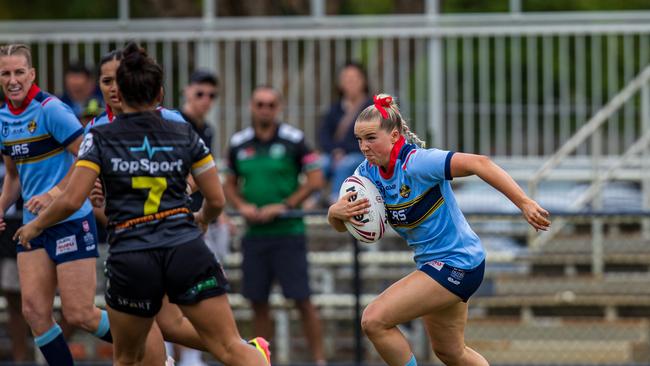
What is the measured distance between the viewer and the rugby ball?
6.72 metres

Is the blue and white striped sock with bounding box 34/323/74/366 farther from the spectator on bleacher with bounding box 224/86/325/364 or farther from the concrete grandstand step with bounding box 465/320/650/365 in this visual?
the concrete grandstand step with bounding box 465/320/650/365

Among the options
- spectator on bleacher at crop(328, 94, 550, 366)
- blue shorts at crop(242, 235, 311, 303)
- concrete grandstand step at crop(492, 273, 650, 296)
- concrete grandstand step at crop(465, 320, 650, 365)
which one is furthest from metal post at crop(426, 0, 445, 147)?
spectator on bleacher at crop(328, 94, 550, 366)

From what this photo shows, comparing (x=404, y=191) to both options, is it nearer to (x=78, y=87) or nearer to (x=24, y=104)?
(x=24, y=104)

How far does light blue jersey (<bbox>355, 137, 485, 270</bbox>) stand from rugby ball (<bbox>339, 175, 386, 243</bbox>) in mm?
59

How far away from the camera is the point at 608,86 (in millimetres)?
12961

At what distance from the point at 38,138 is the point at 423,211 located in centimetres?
247

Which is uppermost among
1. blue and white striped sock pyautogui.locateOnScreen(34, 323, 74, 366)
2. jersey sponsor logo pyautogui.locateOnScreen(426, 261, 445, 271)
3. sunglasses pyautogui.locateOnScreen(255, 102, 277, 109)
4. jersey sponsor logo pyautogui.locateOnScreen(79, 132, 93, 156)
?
jersey sponsor logo pyautogui.locateOnScreen(79, 132, 93, 156)

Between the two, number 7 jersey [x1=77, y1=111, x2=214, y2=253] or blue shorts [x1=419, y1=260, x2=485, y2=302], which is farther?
blue shorts [x1=419, y1=260, x2=485, y2=302]

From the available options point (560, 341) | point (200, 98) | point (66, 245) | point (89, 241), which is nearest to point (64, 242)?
point (66, 245)

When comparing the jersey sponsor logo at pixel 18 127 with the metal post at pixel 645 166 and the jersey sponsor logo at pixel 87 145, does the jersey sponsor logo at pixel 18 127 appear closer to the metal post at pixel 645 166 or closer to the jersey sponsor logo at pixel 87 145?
the jersey sponsor logo at pixel 87 145

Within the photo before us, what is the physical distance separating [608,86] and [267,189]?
14.9 feet

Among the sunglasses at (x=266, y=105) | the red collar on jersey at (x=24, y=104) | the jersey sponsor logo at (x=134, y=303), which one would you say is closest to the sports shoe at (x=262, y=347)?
the jersey sponsor logo at (x=134, y=303)

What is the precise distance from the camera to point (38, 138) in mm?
7324

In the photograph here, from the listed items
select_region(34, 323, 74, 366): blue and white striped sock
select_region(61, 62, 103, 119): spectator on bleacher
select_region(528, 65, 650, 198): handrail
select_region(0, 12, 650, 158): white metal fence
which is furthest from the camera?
select_region(0, 12, 650, 158): white metal fence
